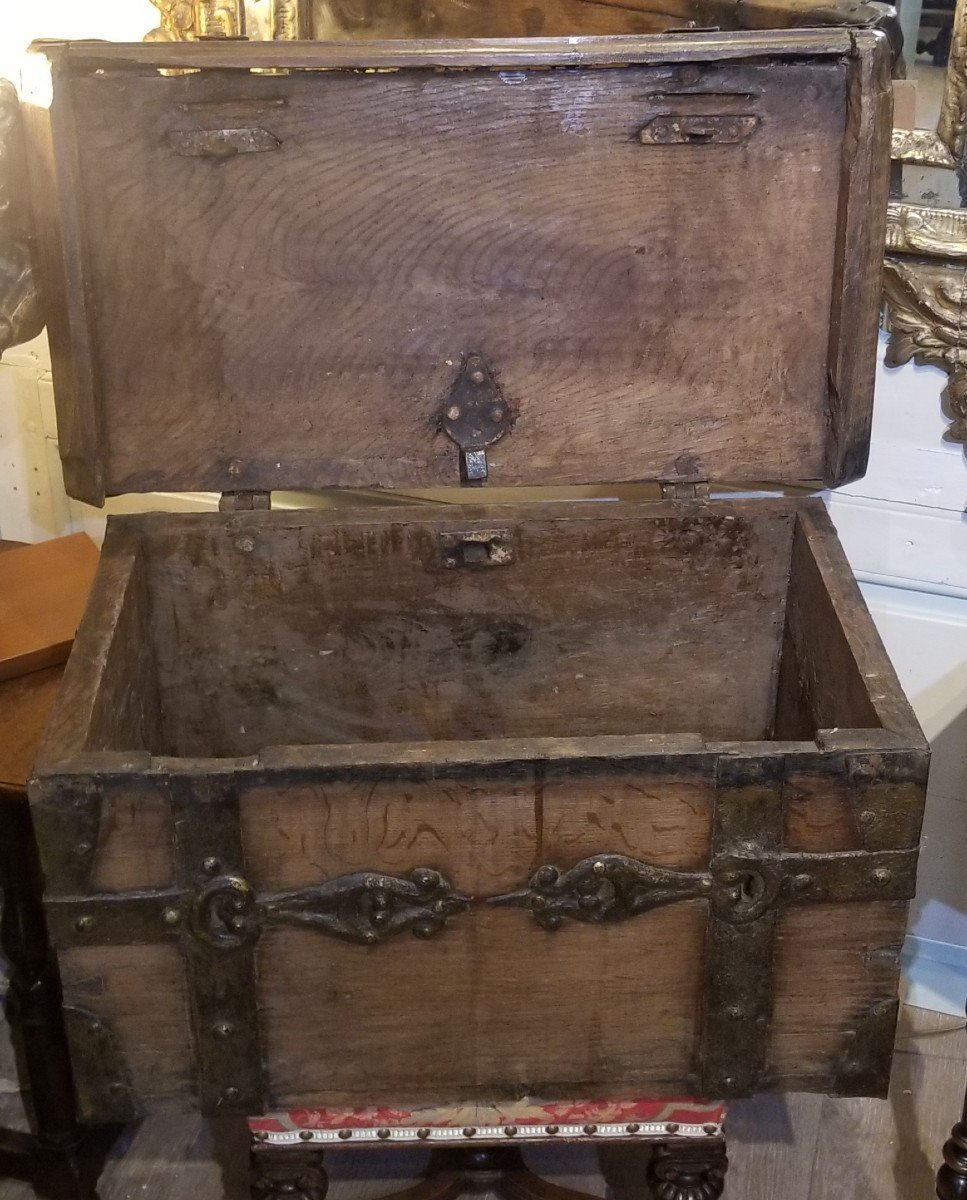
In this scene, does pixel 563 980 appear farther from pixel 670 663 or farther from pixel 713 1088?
pixel 670 663

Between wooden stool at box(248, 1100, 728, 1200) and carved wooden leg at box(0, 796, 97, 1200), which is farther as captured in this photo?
carved wooden leg at box(0, 796, 97, 1200)

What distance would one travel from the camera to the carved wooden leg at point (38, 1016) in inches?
55.1

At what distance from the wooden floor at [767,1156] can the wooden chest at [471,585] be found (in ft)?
1.81

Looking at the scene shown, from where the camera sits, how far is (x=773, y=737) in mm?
1574

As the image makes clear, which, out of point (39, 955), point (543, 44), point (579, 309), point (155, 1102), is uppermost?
point (543, 44)

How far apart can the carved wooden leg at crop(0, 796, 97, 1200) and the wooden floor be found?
7 centimetres

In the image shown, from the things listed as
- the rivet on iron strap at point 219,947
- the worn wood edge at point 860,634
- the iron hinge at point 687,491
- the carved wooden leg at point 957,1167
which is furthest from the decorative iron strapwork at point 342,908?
the carved wooden leg at point 957,1167

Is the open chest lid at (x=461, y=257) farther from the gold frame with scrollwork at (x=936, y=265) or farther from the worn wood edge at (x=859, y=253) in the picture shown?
the gold frame with scrollwork at (x=936, y=265)

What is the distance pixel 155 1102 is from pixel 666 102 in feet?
3.41

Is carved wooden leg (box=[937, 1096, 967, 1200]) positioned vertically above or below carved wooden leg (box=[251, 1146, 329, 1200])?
below

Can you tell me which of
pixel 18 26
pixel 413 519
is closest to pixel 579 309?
pixel 413 519

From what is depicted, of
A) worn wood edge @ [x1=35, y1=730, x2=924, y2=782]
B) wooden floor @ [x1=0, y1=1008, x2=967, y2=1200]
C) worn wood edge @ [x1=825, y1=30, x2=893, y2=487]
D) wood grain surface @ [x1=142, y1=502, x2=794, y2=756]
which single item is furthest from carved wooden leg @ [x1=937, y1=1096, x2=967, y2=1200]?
worn wood edge @ [x1=825, y1=30, x2=893, y2=487]

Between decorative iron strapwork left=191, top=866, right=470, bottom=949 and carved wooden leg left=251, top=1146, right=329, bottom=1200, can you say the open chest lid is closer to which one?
decorative iron strapwork left=191, top=866, right=470, bottom=949

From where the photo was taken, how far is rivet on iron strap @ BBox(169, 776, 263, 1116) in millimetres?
1045
